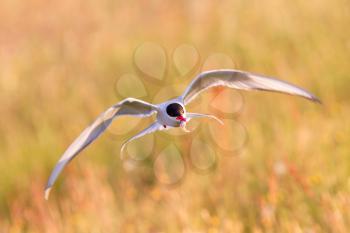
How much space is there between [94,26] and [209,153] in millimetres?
5994

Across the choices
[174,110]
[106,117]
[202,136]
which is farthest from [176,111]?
[202,136]

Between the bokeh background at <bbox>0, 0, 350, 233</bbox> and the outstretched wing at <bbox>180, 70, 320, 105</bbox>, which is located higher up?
the outstretched wing at <bbox>180, 70, 320, 105</bbox>

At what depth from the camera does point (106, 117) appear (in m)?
1.93

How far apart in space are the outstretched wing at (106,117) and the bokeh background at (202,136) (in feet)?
4.60

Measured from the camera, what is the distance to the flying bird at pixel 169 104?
183 cm

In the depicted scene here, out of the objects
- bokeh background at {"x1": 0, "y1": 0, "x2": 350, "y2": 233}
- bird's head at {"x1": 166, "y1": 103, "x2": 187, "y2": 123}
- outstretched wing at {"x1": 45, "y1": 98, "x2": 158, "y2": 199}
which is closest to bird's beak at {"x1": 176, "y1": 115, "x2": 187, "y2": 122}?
bird's head at {"x1": 166, "y1": 103, "x2": 187, "y2": 123}

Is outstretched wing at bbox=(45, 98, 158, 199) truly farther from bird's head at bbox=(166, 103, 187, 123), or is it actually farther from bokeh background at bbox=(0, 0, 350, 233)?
bokeh background at bbox=(0, 0, 350, 233)

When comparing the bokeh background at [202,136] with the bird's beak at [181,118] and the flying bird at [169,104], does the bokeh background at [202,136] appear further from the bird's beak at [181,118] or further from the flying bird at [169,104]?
the bird's beak at [181,118]

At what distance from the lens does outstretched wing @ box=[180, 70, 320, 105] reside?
1889 mm

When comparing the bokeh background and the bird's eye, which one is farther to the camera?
the bokeh background

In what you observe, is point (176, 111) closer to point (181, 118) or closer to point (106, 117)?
point (181, 118)

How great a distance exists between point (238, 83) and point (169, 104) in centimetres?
22

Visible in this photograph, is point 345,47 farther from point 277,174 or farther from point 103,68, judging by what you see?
point 103,68

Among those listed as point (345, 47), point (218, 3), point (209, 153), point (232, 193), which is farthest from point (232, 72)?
point (218, 3)
